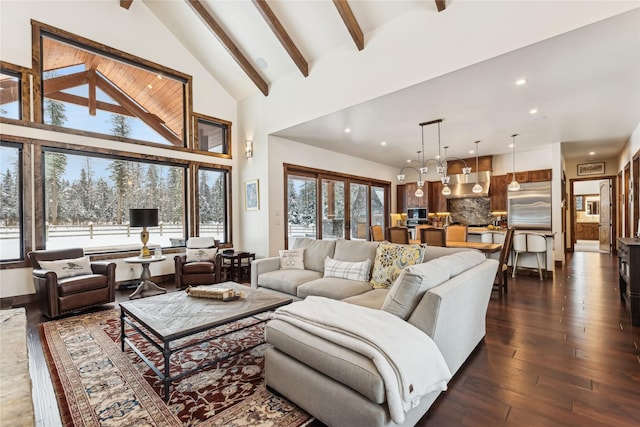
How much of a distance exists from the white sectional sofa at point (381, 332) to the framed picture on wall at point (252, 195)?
12.9ft

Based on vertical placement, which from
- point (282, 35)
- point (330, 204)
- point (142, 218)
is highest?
point (282, 35)

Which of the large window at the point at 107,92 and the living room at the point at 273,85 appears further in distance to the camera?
the large window at the point at 107,92

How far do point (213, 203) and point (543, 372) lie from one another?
5.94 meters

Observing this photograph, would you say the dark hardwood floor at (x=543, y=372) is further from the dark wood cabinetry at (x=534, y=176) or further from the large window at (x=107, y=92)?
the dark wood cabinetry at (x=534, y=176)

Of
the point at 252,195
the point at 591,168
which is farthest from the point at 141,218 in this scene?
the point at 591,168

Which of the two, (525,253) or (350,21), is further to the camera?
(525,253)

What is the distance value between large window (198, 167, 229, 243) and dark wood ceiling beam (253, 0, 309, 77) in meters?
2.82

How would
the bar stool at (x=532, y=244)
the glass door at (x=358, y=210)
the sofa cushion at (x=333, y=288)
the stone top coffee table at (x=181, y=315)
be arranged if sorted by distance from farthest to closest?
1. the glass door at (x=358, y=210)
2. the bar stool at (x=532, y=244)
3. the sofa cushion at (x=333, y=288)
4. the stone top coffee table at (x=181, y=315)

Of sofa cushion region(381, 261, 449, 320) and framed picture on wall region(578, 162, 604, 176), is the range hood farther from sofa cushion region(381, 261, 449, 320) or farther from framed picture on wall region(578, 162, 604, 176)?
sofa cushion region(381, 261, 449, 320)

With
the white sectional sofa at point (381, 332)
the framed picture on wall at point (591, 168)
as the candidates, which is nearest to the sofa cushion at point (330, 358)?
the white sectional sofa at point (381, 332)

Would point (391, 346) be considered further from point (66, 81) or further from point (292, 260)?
point (66, 81)

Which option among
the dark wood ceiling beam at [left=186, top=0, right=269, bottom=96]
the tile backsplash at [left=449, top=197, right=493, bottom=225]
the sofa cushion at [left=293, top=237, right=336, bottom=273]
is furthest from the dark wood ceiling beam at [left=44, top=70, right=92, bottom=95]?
the tile backsplash at [left=449, top=197, right=493, bottom=225]

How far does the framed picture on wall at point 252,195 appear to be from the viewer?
6.09 meters

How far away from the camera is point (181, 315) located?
229cm
